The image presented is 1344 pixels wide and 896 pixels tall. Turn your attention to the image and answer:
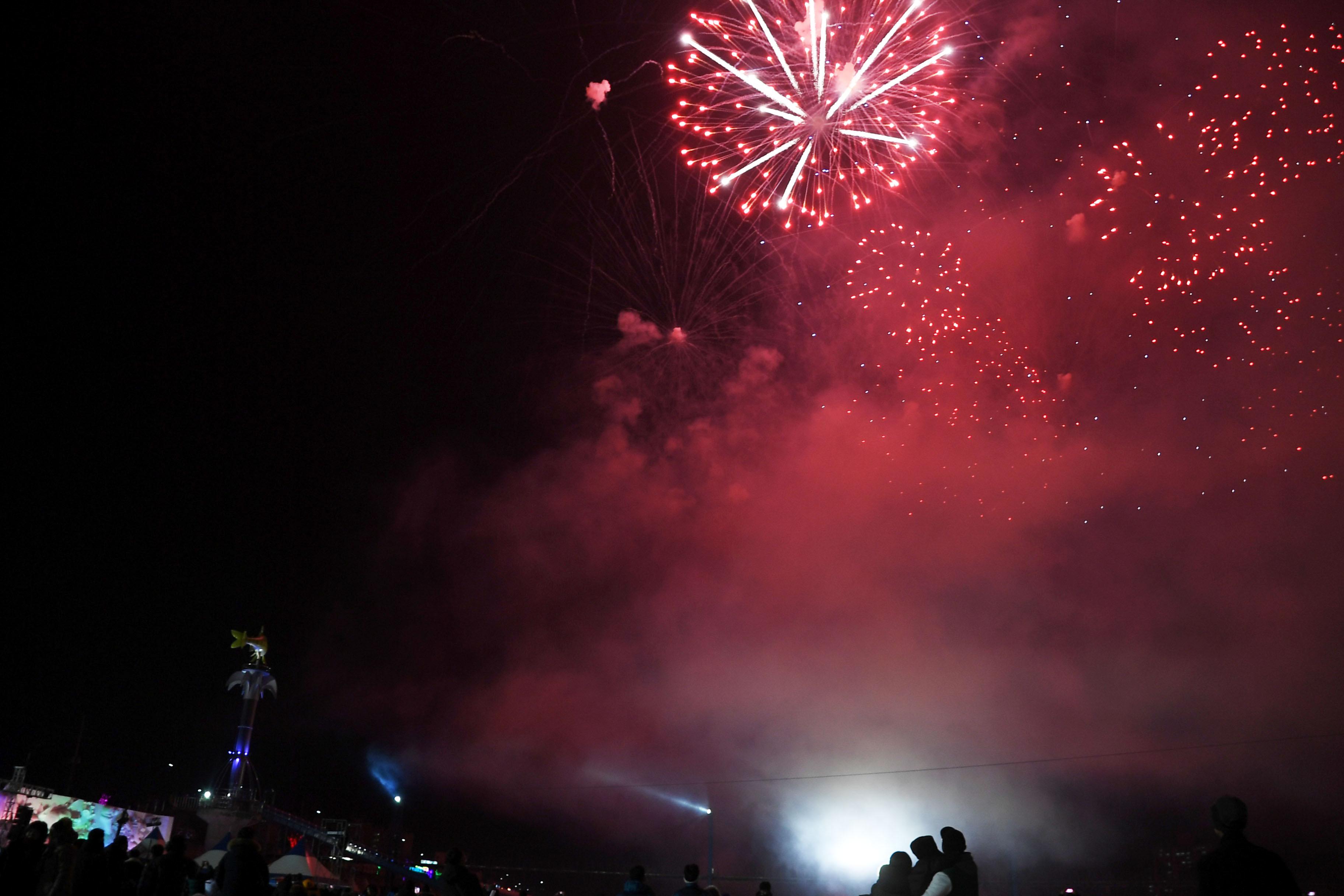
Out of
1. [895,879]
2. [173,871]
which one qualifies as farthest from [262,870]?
[895,879]

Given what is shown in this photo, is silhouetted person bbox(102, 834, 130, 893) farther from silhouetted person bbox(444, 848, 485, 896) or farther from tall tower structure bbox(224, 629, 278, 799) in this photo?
tall tower structure bbox(224, 629, 278, 799)

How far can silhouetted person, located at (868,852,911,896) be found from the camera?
5188mm

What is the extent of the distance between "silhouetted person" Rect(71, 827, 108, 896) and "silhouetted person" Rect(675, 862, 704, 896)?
4318mm

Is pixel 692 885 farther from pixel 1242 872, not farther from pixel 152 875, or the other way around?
pixel 152 875

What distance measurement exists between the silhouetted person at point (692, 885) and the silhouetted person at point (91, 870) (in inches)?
170

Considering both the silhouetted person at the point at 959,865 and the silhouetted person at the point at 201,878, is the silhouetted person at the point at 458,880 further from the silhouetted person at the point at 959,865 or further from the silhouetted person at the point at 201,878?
A: the silhouetted person at the point at 201,878

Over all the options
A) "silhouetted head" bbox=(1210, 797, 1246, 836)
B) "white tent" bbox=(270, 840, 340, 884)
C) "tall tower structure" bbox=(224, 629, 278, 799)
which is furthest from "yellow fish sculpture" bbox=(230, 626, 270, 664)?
"silhouetted head" bbox=(1210, 797, 1246, 836)

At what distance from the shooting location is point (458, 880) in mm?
6273

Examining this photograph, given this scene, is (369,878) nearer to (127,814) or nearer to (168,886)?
(127,814)

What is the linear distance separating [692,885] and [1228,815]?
4048 mm

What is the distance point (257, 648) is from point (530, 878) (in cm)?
5162

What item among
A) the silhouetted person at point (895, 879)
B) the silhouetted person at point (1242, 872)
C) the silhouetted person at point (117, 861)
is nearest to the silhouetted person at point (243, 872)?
the silhouetted person at point (117, 861)

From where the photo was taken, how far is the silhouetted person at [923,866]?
15.6 ft

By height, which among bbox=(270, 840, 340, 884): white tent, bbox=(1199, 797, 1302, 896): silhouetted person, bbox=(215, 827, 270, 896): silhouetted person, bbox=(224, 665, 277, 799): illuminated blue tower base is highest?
bbox=(224, 665, 277, 799): illuminated blue tower base
